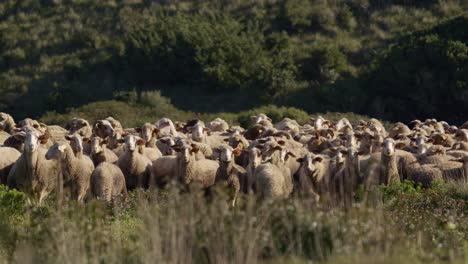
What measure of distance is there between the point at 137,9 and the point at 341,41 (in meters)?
11.8

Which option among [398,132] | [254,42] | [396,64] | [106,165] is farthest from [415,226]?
[254,42]

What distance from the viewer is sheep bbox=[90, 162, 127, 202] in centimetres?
1823

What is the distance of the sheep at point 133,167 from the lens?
19672mm

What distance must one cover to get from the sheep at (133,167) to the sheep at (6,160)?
1954 millimetres

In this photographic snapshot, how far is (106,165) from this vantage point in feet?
61.2

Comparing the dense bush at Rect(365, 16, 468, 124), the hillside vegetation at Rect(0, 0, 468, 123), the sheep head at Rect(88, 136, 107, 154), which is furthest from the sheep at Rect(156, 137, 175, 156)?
the hillside vegetation at Rect(0, 0, 468, 123)

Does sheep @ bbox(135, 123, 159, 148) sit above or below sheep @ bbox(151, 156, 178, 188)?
below

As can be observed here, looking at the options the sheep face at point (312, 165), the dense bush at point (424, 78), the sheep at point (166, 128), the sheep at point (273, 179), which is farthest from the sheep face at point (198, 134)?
the dense bush at point (424, 78)

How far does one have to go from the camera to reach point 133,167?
1973 cm

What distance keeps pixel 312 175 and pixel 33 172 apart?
192 inches

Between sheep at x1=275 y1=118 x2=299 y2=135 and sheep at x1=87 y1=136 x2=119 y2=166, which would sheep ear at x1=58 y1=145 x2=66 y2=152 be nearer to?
sheep at x1=87 y1=136 x2=119 y2=166

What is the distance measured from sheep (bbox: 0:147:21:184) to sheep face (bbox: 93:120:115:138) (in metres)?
4.02

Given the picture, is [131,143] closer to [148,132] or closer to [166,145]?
[166,145]

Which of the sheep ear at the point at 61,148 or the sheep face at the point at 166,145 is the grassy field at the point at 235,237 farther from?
the sheep face at the point at 166,145
